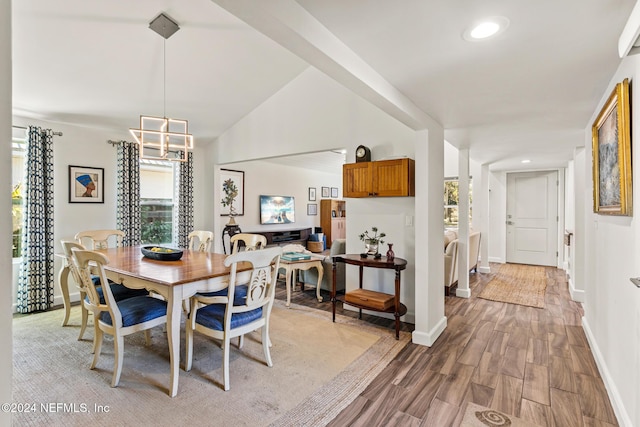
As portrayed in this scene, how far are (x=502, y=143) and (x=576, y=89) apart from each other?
2029mm

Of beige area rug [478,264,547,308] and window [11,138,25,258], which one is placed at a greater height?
window [11,138,25,258]

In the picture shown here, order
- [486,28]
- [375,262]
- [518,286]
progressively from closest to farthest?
[486,28], [375,262], [518,286]

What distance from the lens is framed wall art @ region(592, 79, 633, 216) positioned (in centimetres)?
174

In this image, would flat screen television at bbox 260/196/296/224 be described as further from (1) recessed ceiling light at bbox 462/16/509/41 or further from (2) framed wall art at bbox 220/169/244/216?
(1) recessed ceiling light at bbox 462/16/509/41

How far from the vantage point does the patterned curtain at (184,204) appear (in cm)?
533

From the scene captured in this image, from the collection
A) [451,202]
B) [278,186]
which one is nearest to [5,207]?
[278,186]

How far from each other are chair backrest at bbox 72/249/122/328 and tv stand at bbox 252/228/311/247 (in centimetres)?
424

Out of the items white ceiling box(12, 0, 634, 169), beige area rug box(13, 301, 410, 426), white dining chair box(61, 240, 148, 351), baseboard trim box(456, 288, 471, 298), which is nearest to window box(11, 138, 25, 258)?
white ceiling box(12, 0, 634, 169)

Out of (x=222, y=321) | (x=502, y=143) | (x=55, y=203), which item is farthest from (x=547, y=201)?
(x=55, y=203)

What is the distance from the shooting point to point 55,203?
4141 mm

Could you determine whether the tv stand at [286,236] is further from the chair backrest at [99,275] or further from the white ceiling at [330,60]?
the chair backrest at [99,275]

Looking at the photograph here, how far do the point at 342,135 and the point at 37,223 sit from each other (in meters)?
3.89

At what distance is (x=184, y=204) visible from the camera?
5.36 metres

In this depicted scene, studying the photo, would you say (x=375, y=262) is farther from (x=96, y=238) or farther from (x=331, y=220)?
(x=331, y=220)
